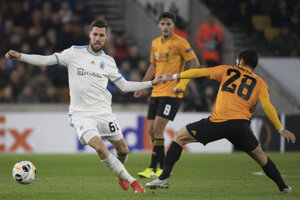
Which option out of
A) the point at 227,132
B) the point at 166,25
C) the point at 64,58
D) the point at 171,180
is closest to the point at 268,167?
the point at 227,132

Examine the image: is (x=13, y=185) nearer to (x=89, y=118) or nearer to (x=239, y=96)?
(x=89, y=118)

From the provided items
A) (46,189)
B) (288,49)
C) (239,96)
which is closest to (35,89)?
(288,49)

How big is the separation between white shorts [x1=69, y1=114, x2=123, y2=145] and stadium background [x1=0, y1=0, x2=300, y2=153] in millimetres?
8158

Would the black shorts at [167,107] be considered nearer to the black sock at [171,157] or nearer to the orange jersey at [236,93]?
the black sock at [171,157]

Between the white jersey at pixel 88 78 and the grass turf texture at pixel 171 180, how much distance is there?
3.47 feet

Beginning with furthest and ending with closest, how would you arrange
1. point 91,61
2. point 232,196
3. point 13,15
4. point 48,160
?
point 13,15, point 48,160, point 91,61, point 232,196

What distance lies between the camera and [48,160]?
14.4 m

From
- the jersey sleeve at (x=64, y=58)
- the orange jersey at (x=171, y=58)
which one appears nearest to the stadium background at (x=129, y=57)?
the orange jersey at (x=171, y=58)

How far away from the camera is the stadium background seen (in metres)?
16.8

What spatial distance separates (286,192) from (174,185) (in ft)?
5.39

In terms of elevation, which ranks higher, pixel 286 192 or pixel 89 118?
pixel 89 118

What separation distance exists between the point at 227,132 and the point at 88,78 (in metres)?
1.84

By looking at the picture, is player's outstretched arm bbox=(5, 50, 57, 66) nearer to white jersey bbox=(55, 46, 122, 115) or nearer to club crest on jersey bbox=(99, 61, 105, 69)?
white jersey bbox=(55, 46, 122, 115)

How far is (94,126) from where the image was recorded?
8.26 m
